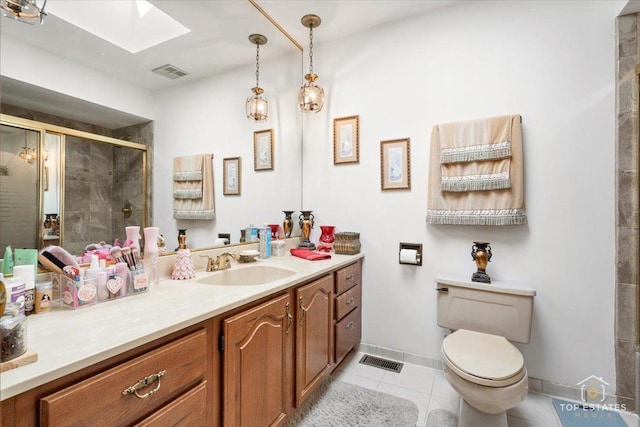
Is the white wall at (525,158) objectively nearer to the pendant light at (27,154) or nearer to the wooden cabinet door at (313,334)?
the wooden cabinet door at (313,334)

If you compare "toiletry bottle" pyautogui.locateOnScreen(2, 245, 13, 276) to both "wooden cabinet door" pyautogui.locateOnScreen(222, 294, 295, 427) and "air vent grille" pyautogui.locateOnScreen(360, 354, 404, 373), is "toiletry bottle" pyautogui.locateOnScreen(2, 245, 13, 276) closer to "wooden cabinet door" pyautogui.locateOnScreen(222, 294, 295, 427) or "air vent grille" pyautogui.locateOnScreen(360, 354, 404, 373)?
"wooden cabinet door" pyautogui.locateOnScreen(222, 294, 295, 427)

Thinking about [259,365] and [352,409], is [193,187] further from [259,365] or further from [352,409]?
[352,409]

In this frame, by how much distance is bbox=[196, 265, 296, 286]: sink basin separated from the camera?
1701 mm

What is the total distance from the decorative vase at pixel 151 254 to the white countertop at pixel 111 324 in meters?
0.05

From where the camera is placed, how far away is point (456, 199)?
1.96 meters

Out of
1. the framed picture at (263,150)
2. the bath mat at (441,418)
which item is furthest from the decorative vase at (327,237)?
the bath mat at (441,418)

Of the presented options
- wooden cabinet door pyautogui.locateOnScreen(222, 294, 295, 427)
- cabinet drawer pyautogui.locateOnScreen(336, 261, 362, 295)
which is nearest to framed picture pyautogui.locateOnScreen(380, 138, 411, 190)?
cabinet drawer pyautogui.locateOnScreen(336, 261, 362, 295)

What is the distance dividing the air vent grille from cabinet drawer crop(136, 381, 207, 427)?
1464 mm

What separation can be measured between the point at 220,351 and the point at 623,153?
231 centimetres

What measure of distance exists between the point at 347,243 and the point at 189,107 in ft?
4.61

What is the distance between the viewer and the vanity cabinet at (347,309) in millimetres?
1951

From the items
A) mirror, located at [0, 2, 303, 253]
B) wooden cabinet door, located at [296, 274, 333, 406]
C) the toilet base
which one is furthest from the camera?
wooden cabinet door, located at [296, 274, 333, 406]

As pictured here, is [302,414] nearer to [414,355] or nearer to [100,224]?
[414,355]

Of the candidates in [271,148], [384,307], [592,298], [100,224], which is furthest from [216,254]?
[592,298]
